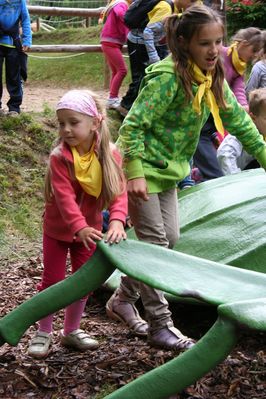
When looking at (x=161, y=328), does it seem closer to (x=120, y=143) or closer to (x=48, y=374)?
(x=48, y=374)

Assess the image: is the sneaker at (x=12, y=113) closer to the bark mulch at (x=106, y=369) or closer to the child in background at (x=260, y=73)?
the child in background at (x=260, y=73)

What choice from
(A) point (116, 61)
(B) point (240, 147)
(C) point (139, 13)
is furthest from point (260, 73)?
(A) point (116, 61)

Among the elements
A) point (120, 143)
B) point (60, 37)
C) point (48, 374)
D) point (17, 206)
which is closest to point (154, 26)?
point (17, 206)

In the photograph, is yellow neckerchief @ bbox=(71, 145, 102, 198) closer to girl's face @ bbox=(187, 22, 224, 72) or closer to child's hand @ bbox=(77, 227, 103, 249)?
child's hand @ bbox=(77, 227, 103, 249)

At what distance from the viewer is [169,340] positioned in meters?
3.27

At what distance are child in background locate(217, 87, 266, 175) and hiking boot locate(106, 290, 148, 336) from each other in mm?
1660

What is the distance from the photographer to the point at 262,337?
3.65 meters

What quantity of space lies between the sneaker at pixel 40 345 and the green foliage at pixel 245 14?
904cm

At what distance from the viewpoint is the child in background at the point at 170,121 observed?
323 cm

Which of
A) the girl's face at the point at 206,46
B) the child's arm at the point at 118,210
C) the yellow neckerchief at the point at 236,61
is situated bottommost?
the yellow neckerchief at the point at 236,61

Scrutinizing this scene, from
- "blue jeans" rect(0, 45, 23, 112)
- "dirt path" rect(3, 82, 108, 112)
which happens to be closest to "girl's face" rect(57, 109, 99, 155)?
"blue jeans" rect(0, 45, 23, 112)

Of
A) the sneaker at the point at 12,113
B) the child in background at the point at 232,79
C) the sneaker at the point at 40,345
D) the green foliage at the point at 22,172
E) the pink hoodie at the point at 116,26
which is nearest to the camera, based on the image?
the sneaker at the point at 40,345

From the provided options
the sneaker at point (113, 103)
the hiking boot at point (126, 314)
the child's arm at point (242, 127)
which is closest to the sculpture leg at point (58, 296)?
the hiking boot at point (126, 314)

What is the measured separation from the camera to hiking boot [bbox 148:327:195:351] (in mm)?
3250
